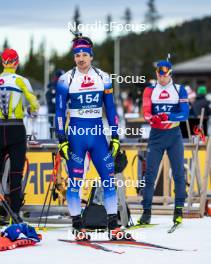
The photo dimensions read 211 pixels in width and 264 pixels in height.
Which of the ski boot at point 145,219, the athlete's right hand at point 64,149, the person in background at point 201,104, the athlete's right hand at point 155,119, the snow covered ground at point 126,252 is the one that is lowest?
the snow covered ground at point 126,252

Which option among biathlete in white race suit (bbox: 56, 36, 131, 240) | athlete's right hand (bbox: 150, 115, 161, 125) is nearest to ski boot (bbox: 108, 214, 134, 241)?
biathlete in white race suit (bbox: 56, 36, 131, 240)

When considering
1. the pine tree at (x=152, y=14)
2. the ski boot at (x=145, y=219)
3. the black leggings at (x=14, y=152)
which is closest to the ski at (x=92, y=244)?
the black leggings at (x=14, y=152)

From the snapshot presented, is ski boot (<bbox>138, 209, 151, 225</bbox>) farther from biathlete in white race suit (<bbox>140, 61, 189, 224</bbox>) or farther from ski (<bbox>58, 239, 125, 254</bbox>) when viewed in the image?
ski (<bbox>58, 239, 125, 254</bbox>)

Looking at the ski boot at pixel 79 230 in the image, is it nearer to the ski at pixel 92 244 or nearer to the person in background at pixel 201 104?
the ski at pixel 92 244

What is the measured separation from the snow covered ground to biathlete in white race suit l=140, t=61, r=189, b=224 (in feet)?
3.07

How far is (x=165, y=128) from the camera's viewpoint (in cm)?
1052

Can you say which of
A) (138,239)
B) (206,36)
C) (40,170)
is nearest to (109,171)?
(138,239)

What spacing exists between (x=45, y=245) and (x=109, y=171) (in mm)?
1032

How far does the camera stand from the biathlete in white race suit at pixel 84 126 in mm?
8914

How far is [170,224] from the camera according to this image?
1076 cm

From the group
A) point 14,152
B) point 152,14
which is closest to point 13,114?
point 14,152

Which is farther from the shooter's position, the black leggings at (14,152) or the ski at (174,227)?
the black leggings at (14,152)

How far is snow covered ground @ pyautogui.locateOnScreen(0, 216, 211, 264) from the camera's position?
25.0 feet

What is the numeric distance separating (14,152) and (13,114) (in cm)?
45
